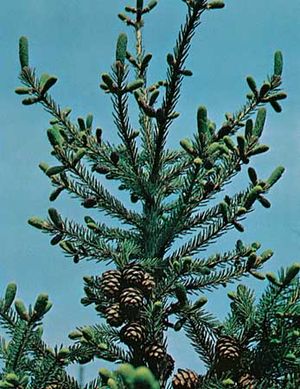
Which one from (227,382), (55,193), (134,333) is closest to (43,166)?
(55,193)

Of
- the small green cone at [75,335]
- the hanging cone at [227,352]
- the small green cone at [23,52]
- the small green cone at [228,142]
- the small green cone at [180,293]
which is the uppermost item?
the small green cone at [23,52]

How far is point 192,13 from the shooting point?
7.78 ft

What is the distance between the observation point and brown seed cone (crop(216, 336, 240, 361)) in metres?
2.08

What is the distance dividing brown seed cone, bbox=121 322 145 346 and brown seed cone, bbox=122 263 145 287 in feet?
0.46

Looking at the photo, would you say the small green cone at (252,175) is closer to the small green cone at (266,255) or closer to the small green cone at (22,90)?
the small green cone at (266,255)

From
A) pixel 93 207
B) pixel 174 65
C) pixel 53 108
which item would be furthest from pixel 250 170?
pixel 53 108

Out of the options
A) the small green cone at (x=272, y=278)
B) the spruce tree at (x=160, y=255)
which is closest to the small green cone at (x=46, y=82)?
the spruce tree at (x=160, y=255)

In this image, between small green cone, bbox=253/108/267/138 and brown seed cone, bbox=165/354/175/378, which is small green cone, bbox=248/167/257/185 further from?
brown seed cone, bbox=165/354/175/378

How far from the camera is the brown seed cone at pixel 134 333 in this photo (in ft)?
7.22

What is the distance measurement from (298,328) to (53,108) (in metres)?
1.31

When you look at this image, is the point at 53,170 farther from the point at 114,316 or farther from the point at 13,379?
the point at 13,379

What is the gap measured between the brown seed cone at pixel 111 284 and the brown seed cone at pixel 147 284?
0.33 feet

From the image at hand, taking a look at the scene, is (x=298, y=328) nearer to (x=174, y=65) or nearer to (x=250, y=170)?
(x=250, y=170)

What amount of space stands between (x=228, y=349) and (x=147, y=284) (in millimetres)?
370
